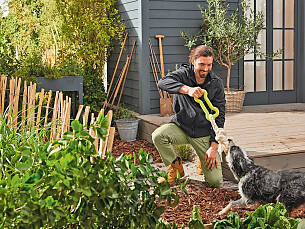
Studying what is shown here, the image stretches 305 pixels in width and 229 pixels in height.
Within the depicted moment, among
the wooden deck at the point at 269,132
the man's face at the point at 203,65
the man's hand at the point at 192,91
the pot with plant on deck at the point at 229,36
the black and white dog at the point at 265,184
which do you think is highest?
the pot with plant on deck at the point at 229,36

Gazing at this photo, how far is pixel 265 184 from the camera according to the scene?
10.4ft

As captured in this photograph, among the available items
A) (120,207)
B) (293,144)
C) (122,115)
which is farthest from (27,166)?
(122,115)

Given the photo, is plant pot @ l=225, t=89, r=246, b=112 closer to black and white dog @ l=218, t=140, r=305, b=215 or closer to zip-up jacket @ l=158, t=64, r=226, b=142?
zip-up jacket @ l=158, t=64, r=226, b=142

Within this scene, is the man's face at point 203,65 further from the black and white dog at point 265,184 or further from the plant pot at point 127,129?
the plant pot at point 127,129

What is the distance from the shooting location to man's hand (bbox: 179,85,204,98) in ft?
11.7

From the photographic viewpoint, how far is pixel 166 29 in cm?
652

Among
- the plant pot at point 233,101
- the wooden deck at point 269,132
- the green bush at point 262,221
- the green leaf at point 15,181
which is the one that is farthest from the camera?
the plant pot at point 233,101

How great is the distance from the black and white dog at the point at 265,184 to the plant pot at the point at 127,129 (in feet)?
9.11

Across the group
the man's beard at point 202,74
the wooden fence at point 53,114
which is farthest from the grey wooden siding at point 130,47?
the man's beard at point 202,74

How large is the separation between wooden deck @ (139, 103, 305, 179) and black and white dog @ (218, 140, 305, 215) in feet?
2.34

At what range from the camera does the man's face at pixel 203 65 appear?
3826mm

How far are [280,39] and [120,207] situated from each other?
6166mm

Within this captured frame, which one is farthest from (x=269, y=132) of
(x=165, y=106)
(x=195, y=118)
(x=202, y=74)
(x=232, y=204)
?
(x=232, y=204)

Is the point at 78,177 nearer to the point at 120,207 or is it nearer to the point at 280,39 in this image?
the point at 120,207
